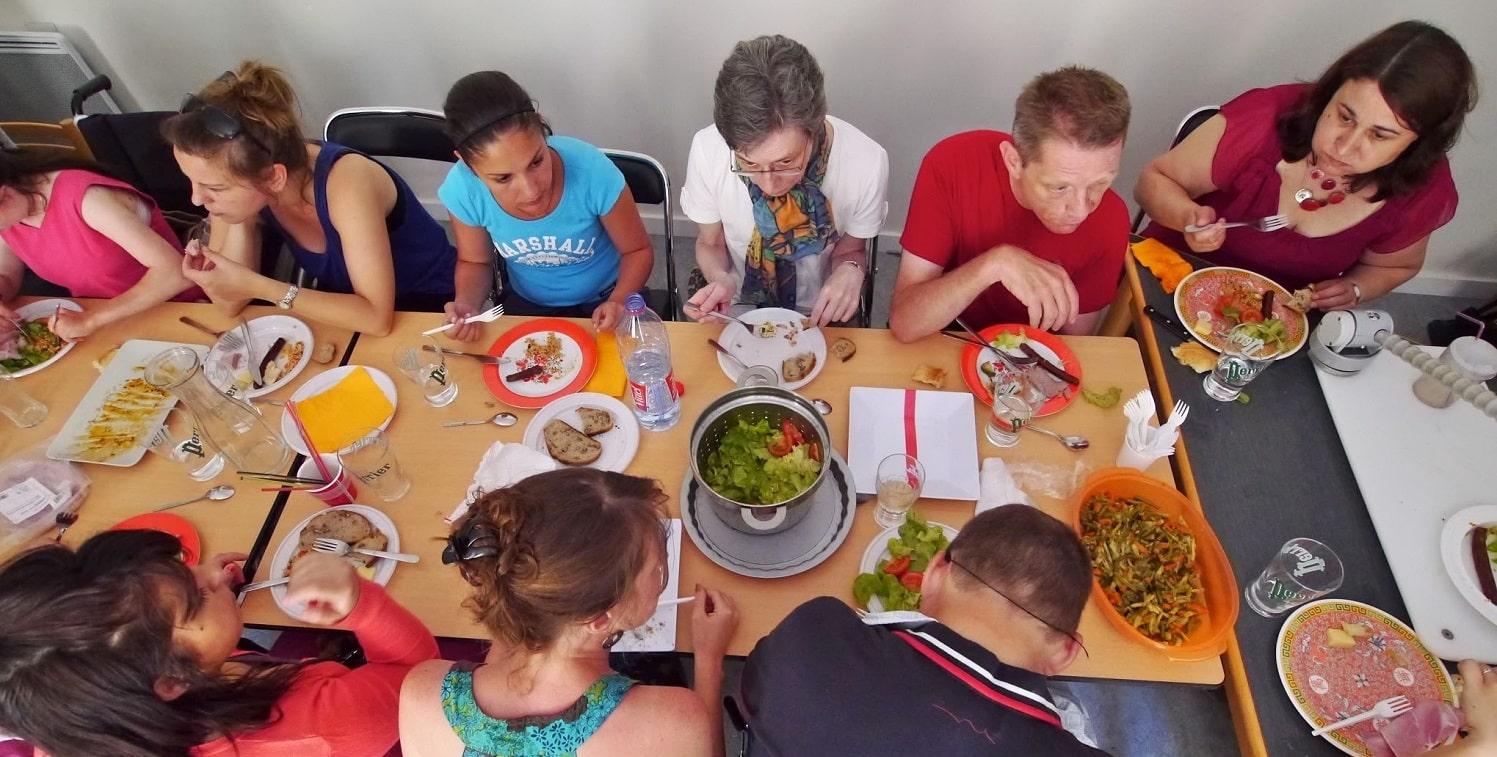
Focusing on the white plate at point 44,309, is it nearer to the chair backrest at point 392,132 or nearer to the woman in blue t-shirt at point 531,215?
the chair backrest at point 392,132

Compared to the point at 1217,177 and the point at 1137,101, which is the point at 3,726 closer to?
the point at 1217,177

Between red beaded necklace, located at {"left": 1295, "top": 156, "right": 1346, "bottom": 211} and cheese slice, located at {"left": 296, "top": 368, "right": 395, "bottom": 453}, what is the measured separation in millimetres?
2759

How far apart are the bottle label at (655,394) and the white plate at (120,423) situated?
4.18ft

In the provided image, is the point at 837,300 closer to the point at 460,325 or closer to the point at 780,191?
the point at 780,191

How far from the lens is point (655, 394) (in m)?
1.82

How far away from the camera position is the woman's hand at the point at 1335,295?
221cm

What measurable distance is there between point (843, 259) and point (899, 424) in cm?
80

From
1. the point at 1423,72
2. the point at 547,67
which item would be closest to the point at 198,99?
the point at 547,67

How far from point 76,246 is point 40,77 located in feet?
6.20

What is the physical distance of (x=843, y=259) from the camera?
2.48 metres

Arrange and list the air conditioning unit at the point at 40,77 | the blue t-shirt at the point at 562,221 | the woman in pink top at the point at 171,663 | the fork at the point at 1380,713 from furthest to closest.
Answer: the air conditioning unit at the point at 40,77
the blue t-shirt at the point at 562,221
the fork at the point at 1380,713
the woman in pink top at the point at 171,663

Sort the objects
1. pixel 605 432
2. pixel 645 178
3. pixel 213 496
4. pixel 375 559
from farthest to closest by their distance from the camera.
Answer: pixel 645 178 < pixel 605 432 < pixel 213 496 < pixel 375 559

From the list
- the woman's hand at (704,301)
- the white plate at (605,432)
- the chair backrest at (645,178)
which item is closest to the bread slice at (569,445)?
the white plate at (605,432)

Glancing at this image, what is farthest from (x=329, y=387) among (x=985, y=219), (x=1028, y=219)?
(x=1028, y=219)
